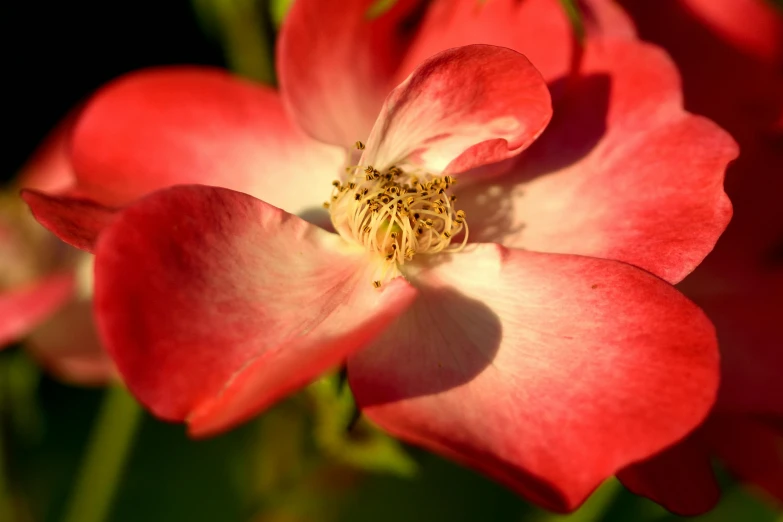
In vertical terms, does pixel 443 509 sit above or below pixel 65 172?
below

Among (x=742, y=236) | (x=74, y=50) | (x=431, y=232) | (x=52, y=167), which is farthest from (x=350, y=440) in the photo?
(x=74, y=50)

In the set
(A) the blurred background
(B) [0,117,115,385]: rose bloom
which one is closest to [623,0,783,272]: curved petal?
(A) the blurred background

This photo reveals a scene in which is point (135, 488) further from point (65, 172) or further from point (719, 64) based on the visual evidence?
point (719, 64)

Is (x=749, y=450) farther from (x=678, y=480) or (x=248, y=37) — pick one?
(x=248, y=37)

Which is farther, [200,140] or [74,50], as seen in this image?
[74,50]

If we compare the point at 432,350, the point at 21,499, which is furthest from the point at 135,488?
the point at 432,350

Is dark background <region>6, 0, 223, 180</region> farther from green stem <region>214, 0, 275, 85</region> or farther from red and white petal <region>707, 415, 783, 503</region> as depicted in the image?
red and white petal <region>707, 415, 783, 503</region>
